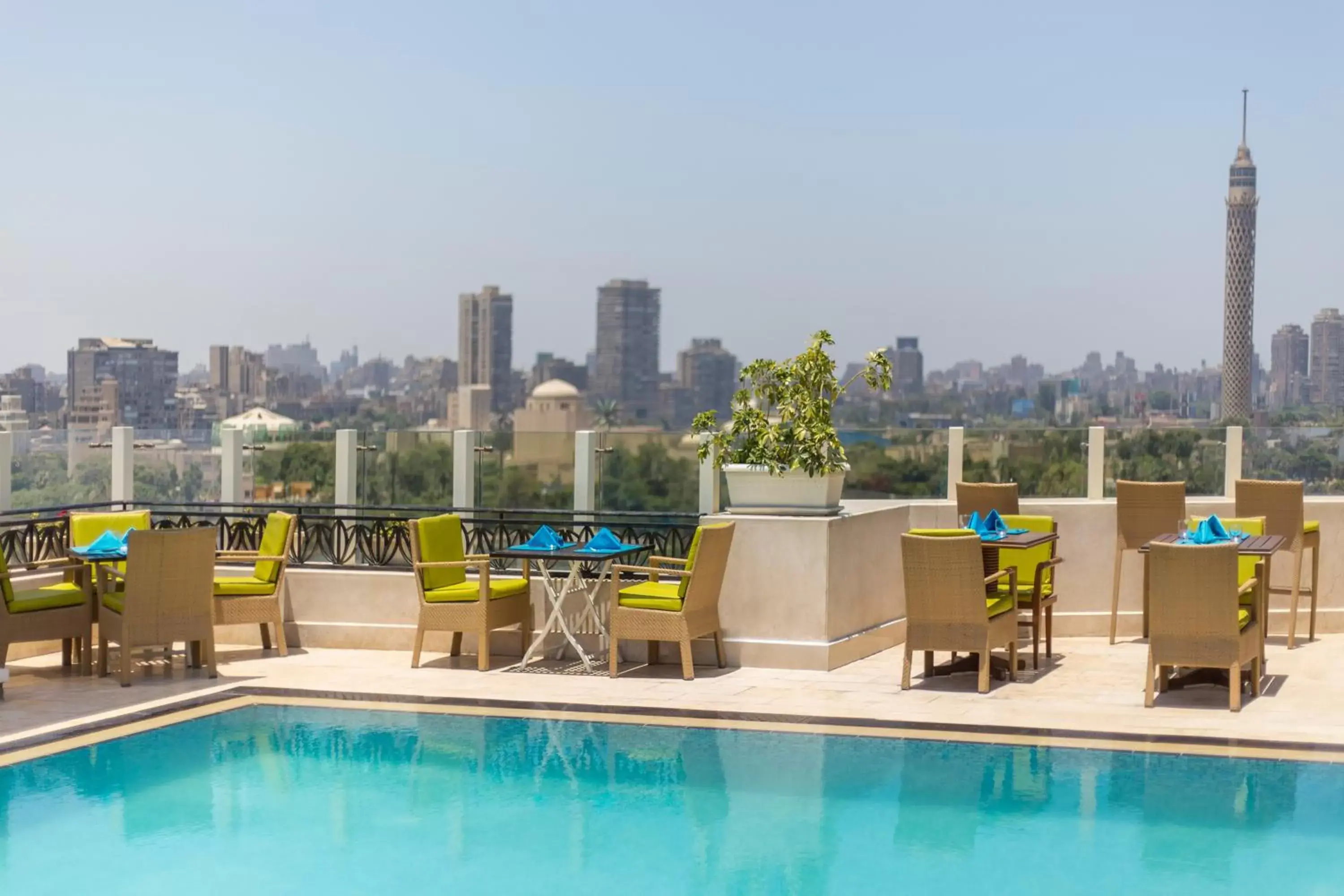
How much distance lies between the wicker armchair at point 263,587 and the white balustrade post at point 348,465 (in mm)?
3986

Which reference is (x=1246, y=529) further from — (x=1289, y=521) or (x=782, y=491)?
(x=782, y=491)

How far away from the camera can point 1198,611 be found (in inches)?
315

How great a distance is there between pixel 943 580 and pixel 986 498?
2593 millimetres

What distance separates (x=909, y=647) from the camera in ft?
28.6

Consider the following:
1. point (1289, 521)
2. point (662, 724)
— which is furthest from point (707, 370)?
point (662, 724)

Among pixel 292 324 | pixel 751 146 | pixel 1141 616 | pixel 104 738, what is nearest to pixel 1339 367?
pixel 751 146

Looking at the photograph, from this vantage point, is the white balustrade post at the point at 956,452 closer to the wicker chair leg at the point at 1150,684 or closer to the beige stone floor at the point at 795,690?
the beige stone floor at the point at 795,690

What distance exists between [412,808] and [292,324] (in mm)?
89405

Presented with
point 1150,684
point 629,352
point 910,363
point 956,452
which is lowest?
point 1150,684

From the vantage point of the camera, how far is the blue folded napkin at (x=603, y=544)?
933 centimetres

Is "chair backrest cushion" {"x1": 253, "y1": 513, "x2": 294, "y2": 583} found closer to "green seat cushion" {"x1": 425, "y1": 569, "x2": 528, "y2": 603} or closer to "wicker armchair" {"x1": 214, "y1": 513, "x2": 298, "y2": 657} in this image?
"wicker armchair" {"x1": 214, "y1": 513, "x2": 298, "y2": 657}

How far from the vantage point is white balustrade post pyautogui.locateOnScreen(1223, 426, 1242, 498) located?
1341 centimetres

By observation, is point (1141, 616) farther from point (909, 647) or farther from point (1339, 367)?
point (1339, 367)

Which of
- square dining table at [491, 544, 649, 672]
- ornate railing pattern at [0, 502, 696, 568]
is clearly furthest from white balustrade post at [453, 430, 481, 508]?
square dining table at [491, 544, 649, 672]
